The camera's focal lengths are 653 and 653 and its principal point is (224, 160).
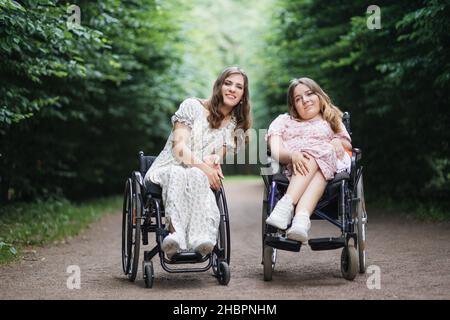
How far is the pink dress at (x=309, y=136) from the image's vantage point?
4902 millimetres

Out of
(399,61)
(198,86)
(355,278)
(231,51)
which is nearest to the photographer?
(355,278)

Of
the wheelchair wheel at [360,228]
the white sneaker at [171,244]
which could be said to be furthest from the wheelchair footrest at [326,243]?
the white sneaker at [171,244]

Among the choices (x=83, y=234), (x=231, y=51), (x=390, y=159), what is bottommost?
(x=83, y=234)

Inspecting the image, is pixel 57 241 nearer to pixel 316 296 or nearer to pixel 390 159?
pixel 316 296

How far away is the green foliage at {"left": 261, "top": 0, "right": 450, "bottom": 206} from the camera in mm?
8195

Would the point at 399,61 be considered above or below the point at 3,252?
above

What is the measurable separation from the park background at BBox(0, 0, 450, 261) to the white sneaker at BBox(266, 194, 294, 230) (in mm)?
2633

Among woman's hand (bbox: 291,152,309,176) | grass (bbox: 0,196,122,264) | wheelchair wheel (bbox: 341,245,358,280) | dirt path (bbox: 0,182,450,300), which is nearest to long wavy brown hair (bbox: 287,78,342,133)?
woman's hand (bbox: 291,152,309,176)

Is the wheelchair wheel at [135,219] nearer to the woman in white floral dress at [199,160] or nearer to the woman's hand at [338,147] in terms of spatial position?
the woman in white floral dress at [199,160]

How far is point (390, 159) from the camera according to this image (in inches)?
478

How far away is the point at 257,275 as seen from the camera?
16.9 ft

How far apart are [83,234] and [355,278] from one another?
199 inches
